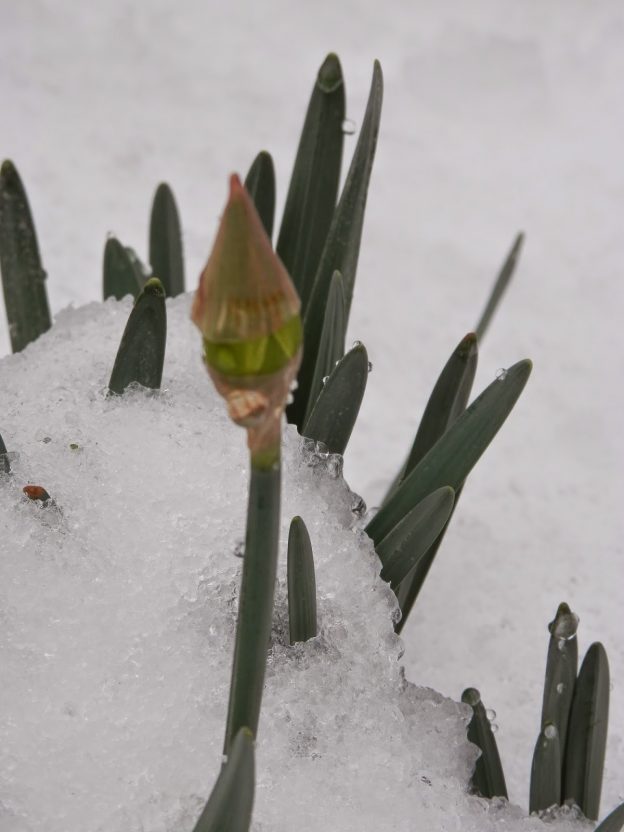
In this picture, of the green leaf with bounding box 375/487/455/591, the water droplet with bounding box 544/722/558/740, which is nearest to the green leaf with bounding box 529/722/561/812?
the water droplet with bounding box 544/722/558/740

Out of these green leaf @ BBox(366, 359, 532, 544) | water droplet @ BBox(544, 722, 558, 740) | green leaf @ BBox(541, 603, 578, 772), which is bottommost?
water droplet @ BBox(544, 722, 558, 740)

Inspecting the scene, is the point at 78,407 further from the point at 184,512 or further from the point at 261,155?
the point at 261,155

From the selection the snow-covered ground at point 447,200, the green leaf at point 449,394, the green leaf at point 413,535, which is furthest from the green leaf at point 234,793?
the snow-covered ground at point 447,200

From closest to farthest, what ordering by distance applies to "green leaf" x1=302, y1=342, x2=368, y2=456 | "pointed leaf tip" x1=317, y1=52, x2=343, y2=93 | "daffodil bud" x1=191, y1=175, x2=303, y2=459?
"daffodil bud" x1=191, y1=175, x2=303, y2=459, "green leaf" x1=302, y1=342, x2=368, y2=456, "pointed leaf tip" x1=317, y1=52, x2=343, y2=93

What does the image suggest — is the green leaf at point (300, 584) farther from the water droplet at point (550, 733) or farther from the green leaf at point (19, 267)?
the green leaf at point (19, 267)

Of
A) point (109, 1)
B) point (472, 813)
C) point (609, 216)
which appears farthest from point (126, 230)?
point (472, 813)

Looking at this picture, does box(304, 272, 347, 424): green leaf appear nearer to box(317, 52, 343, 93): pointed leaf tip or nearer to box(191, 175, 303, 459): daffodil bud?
box(317, 52, 343, 93): pointed leaf tip

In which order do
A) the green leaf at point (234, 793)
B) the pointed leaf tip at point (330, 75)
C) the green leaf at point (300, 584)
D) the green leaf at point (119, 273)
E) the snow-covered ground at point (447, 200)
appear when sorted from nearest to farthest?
the green leaf at point (234, 793)
the green leaf at point (300, 584)
the pointed leaf tip at point (330, 75)
the green leaf at point (119, 273)
the snow-covered ground at point (447, 200)
